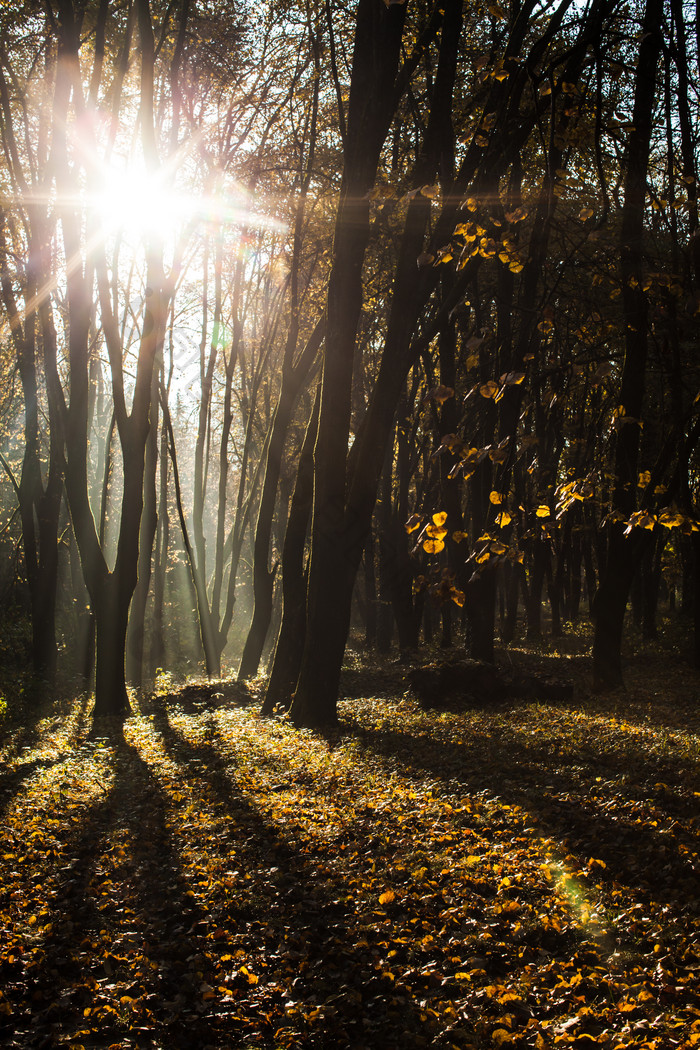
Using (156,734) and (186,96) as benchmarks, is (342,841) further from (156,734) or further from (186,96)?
(186,96)

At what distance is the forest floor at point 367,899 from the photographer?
3680 mm

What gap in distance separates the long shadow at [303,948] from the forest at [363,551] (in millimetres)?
22

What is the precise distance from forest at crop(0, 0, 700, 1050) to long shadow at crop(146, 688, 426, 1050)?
0.02 metres

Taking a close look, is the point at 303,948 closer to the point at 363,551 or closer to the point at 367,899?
the point at 367,899

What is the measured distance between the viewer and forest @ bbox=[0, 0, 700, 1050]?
4062mm

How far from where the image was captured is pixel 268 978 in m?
4.12

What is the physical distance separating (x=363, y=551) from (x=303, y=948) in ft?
29.1

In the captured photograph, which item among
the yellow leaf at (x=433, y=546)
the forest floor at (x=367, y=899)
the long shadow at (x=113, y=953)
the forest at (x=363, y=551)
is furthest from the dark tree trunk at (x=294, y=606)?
the yellow leaf at (x=433, y=546)

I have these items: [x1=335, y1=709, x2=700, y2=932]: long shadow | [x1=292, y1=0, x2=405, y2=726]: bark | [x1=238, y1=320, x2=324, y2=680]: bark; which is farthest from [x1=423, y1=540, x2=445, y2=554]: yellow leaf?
[x1=238, y1=320, x2=324, y2=680]: bark

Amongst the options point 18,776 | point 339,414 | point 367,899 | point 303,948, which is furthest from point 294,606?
point 303,948

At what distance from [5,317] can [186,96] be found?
20.6ft

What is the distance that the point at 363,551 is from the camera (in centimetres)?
1297

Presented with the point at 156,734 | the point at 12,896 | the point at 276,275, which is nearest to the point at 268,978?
the point at 12,896

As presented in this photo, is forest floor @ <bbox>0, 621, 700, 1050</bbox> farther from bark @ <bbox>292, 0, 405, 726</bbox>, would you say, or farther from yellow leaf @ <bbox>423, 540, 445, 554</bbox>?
yellow leaf @ <bbox>423, 540, 445, 554</bbox>
